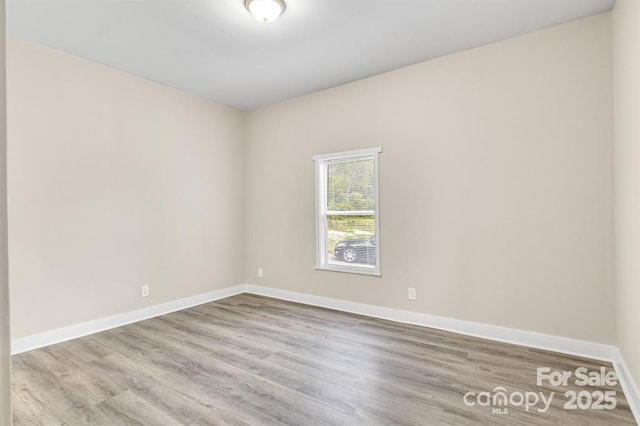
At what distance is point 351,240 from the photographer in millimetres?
4078

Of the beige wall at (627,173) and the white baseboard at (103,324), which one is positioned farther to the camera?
the white baseboard at (103,324)

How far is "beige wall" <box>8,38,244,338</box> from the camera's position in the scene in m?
2.91

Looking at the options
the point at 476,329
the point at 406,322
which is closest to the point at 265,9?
the point at 406,322

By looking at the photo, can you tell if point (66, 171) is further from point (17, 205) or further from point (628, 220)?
point (628, 220)

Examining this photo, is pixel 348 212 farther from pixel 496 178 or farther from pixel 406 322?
pixel 496 178

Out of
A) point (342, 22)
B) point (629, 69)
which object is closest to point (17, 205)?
point (342, 22)

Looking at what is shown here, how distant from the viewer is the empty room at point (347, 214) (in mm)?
2182

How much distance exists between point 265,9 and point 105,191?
8.20 feet

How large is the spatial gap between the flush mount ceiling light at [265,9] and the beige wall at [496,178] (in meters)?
1.61

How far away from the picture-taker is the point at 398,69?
358cm

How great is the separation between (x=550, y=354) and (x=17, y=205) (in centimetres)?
476

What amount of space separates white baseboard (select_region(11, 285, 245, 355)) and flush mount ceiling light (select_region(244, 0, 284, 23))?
10.9 ft

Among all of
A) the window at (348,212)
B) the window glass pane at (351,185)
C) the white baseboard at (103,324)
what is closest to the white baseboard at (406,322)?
the white baseboard at (103,324)

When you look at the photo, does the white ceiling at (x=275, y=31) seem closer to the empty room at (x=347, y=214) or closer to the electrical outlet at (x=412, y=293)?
the empty room at (x=347, y=214)
